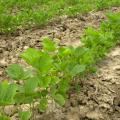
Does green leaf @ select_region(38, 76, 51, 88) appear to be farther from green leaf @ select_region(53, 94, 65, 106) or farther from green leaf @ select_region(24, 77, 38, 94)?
green leaf @ select_region(24, 77, 38, 94)

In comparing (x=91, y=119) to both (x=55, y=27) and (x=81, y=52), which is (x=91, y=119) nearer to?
(x=81, y=52)

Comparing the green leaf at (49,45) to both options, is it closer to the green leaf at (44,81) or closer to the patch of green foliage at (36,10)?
the green leaf at (44,81)

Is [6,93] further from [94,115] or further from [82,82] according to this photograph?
[82,82]

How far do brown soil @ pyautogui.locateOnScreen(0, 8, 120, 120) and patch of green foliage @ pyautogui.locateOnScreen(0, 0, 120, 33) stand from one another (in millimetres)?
317

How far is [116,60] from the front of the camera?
15.4 feet

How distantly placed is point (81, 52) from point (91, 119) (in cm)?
62

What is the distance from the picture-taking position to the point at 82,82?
3887 millimetres

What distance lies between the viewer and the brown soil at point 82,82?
337 centimetres

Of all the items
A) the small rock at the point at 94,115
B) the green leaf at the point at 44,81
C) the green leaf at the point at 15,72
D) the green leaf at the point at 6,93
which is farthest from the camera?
the small rock at the point at 94,115

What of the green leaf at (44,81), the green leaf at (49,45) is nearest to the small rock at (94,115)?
the green leaf at (44,81)

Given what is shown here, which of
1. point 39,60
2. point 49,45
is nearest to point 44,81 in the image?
point 39,60

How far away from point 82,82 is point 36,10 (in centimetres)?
416

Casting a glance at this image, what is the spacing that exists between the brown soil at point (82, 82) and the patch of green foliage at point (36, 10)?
0.32 m

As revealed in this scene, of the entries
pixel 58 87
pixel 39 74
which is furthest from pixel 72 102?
pixel 39 74
